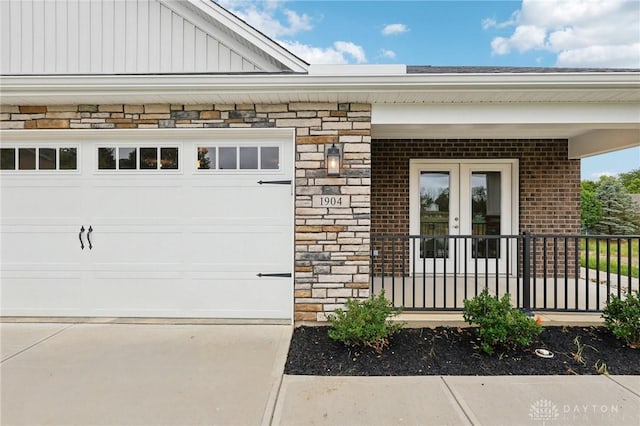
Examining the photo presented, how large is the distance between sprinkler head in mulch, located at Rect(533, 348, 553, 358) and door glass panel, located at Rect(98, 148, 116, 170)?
15.1 feet

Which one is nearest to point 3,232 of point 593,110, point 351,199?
point 351,199

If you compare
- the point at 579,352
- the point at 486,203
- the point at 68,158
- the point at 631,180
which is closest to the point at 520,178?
the point at 486,203

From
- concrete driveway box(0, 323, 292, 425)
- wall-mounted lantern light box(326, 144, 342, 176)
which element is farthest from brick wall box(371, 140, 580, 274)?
concrete driveway box(0, 323, 292, 425)

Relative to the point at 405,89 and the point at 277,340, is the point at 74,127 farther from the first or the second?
the point at 405,89

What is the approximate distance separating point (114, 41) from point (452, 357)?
4609 millimetres

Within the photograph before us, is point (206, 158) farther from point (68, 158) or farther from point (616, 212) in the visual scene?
point (616, 212)

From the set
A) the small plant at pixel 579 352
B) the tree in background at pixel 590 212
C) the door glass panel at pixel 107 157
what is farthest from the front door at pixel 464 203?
the tree in background at pixel 590 212

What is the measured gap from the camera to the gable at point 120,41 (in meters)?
3.61

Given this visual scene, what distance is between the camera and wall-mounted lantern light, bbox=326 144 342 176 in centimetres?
351

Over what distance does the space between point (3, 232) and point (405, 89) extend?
4.65 metres

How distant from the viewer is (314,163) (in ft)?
11.7

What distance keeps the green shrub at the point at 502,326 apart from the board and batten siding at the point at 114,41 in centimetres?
328

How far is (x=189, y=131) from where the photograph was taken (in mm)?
3602

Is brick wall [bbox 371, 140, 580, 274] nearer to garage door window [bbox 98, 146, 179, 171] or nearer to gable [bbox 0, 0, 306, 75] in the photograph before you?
gable [bbox 0, 0, 306, 75]
